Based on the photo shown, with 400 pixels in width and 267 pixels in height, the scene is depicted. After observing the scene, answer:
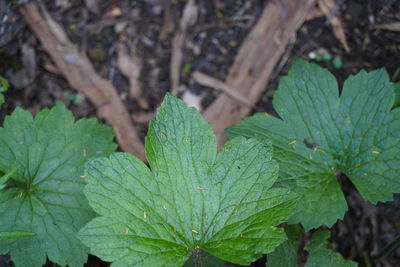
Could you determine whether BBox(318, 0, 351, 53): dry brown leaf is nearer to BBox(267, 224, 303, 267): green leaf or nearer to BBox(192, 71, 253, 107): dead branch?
BBox(192, 71, 253, 107): dead branch

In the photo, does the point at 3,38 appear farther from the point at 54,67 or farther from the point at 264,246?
the point at 264,246

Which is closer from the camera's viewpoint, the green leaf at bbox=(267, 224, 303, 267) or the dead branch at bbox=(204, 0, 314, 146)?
the green leaf at bbox=(267, 224, 303, 267)

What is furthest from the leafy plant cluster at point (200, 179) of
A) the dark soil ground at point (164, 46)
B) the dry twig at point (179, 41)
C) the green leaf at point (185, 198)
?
the dry twig at point (179, 41)

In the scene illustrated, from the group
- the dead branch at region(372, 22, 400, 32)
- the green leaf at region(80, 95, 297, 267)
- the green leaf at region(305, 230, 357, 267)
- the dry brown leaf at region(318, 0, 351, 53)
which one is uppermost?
the dry brown leaf at region(318, 0, 351, 53)

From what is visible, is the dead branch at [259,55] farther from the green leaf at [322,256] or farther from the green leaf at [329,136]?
the green leaf at [322,256]

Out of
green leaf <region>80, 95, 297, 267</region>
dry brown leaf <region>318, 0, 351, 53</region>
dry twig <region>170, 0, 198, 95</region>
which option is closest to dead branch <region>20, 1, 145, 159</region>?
dry twig <region>170, 0, 198, 95</region>

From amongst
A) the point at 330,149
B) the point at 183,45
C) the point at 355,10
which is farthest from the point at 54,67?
the point at 355,10
